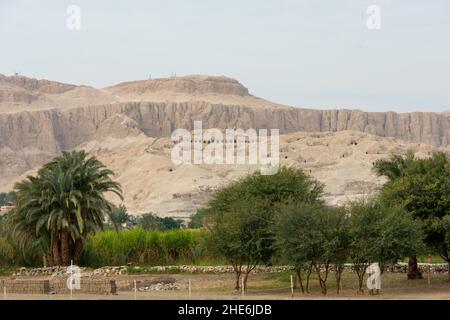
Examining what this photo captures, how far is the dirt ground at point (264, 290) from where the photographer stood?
28.2 m

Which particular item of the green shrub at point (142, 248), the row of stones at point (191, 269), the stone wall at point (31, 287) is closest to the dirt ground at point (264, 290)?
the stone wall at point (31, 287)

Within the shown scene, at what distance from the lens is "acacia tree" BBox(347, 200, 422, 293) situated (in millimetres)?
29328

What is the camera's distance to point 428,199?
3350 cm

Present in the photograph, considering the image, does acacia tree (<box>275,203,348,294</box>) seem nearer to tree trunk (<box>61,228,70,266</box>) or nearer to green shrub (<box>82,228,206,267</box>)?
tree trunk (<box>61,228,70,266</box>)

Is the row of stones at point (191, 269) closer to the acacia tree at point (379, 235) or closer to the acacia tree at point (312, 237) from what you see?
the acacia tree at point (379, 235)

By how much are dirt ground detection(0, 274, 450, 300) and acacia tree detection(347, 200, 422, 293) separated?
4.14ft

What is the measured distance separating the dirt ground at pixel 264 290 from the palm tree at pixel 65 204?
10.4ft

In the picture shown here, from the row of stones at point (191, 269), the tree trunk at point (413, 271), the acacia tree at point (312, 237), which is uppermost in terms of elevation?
the acacia tree at point (312, 237)

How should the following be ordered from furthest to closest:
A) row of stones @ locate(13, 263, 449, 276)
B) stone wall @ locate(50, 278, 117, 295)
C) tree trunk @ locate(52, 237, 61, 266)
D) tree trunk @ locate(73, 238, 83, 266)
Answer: tree trunk @ locate(73, 238, 83, 266), tree trunk @ locate(52, 237, 61, 266), row of stones @ locate(13, 263, 449, 276), stone wall @ locate(50, 278, 117, 295)

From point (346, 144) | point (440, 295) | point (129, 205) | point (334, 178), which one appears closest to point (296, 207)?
point (440, 295)

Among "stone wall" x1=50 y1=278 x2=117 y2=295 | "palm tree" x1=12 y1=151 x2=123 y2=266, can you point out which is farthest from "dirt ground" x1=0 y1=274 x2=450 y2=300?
"palm tree" x1=12 y1=151 x2=123 y2=266

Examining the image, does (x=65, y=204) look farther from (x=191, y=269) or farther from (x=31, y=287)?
(x=31, y=287)

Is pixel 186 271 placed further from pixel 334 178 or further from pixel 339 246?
pixel 334 178

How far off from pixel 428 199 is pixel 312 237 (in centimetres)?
631
